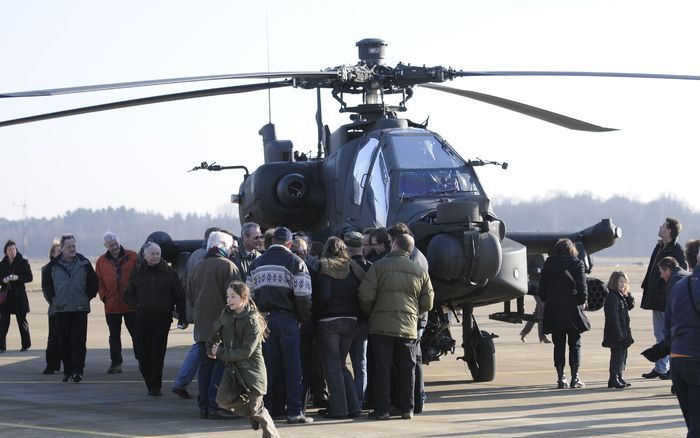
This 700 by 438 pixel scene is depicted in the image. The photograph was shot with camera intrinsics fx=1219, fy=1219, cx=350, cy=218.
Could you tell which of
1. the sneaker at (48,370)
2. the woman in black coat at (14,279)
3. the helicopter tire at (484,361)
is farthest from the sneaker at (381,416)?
the woman in black coat at (14,279)

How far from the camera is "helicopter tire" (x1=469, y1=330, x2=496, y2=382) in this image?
46.1 ft

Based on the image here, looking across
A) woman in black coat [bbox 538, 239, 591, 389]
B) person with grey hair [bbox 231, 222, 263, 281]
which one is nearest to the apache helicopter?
woman in black coat [bbox 538, 239, 591, 389]

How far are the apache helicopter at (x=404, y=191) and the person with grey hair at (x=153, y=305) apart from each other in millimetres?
1829

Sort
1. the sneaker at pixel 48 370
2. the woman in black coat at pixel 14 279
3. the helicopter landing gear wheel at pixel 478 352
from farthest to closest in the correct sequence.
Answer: the woman in black coat at pixel 14 279, the sneaker at pixel 48 370, the helicopter landing gear wheel at pixel 478 352

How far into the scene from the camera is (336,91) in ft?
49.5

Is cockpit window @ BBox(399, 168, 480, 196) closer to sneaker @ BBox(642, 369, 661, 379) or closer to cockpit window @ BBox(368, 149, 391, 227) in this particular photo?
cockpit window @ BBox(368, 149, 391, 227)

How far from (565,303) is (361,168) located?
2.77 metres

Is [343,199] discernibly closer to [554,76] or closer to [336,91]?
[336,91]

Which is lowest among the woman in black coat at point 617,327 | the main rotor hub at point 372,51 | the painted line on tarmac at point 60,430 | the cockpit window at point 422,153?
the painted line on tarmac at point 60,430

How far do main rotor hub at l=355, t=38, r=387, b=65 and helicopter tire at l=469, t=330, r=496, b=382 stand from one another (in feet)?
12.3

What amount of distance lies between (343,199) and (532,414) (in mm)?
4188

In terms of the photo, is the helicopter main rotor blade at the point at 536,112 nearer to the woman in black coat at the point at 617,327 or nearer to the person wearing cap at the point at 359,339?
the woman in black coat at the point at 617,327

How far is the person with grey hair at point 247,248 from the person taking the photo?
11.7 m

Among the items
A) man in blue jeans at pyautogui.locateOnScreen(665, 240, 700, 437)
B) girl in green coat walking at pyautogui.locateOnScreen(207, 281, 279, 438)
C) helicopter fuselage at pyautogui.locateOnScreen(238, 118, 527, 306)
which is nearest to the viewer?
man in blue jeans at pyautogui.locateOnScreen(665, 240, 700, 437)
